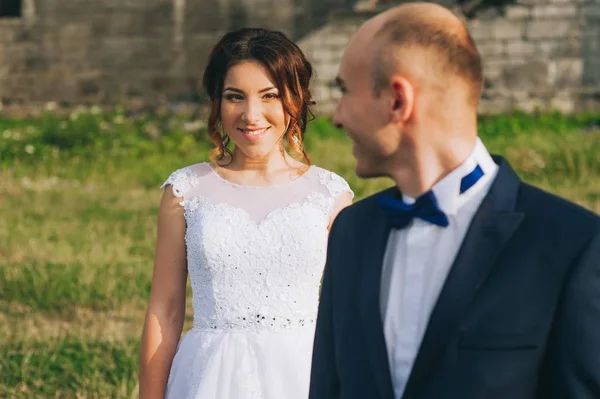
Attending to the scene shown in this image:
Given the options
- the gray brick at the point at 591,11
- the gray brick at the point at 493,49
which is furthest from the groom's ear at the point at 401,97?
the gray brick at the point at 591,11

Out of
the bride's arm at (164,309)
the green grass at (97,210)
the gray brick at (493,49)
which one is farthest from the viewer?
the gray brick at (493,49)

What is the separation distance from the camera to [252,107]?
351 cm

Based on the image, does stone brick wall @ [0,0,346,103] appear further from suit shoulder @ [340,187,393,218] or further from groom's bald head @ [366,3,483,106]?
groom's bald head @ [366,3,483,106]

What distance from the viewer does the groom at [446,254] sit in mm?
2047

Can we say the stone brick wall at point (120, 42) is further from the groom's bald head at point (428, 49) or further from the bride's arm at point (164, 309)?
the groom's bald head at point (428, 49)

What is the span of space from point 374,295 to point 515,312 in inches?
11.0

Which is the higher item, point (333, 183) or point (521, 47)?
point (333, 183)

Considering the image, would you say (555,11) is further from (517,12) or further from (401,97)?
(401,97)

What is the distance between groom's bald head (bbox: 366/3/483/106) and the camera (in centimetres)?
211

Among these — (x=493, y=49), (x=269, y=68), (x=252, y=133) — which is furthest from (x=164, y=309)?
(x=493, y=49)

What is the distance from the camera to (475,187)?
2174 millimetres

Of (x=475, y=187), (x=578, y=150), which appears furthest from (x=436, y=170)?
(x=578, y=150)

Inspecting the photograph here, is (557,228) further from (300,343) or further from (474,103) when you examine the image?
(300,343)

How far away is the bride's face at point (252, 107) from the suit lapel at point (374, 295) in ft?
4.14
